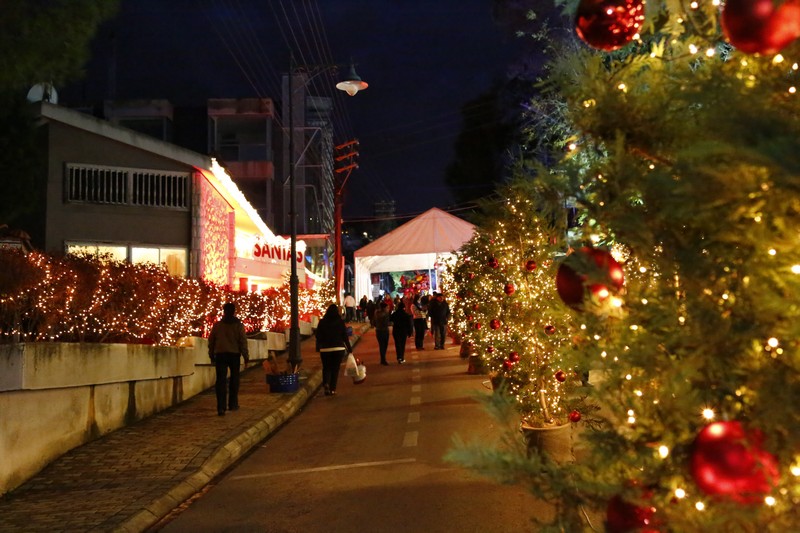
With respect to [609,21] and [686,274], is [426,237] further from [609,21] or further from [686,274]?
[686,274]

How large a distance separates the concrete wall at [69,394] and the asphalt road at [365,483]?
1933 millimetres

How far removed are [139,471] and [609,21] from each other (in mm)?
7382

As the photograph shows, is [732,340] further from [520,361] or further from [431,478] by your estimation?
[520,361]

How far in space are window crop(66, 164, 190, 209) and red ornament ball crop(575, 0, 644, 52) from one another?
1884cm

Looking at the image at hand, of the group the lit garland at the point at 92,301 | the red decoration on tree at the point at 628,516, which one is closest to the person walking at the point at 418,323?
the lit garland at the point at 92,301

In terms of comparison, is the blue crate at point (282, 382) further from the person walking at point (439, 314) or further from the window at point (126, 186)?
the person walking at point (439, 314)

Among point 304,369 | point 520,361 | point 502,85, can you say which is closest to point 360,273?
point 502,85

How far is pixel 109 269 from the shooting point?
1244 cm

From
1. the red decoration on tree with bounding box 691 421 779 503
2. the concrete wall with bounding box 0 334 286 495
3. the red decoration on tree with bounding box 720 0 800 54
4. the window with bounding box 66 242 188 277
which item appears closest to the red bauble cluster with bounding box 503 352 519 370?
the concrete wall with bounding box 0 334 286 495

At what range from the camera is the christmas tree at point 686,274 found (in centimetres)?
242

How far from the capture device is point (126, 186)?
2050 centimetres

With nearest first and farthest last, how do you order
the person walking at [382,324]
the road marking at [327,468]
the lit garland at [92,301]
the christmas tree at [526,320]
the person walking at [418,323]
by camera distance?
the christmas tree at [526,320] → the road marking at [327,468] → the lit garland at [92,301] → the person walking at [382,324] → the person walking at [418,323]

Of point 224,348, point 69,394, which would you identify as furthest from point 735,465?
point 224,348

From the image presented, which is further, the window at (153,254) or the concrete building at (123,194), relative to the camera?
the window at (153,254)
